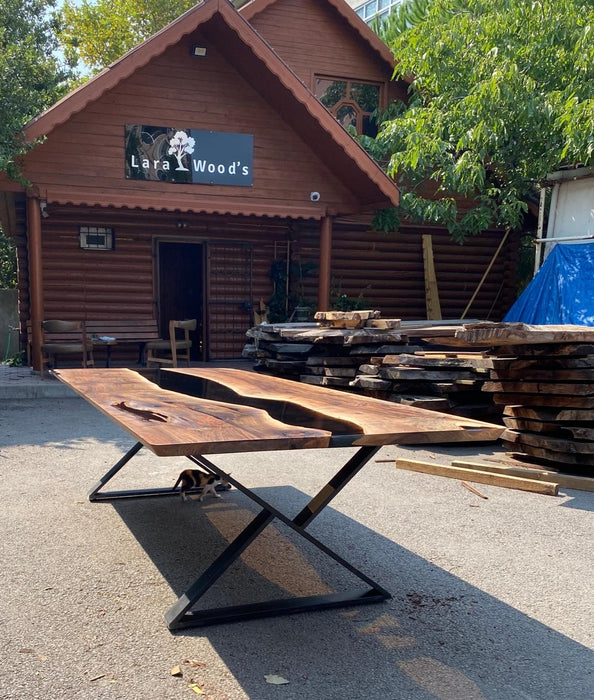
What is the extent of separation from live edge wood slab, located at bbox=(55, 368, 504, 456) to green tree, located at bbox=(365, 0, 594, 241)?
748 centimetres

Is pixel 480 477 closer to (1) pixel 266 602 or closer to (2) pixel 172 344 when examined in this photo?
(1) pixel 266 602

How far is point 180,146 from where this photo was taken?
11.0m

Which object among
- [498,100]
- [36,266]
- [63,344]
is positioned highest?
[498,100]

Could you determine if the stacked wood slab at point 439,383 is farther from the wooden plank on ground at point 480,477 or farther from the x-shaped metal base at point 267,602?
the x-shaped metal base at point 267,602

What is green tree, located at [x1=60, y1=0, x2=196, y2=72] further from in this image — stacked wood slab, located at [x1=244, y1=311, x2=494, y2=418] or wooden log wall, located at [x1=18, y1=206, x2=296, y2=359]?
stacked wood slab, located at [x1=244, y1=311, x2=494, y2=418]

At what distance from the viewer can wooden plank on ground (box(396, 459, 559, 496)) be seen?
5.33 metres

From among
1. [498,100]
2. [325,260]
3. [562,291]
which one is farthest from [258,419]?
[325,260]

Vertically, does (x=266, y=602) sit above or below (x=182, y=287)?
below

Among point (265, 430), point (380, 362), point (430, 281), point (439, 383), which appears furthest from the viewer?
point (430, 281)

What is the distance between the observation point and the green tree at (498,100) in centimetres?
1027

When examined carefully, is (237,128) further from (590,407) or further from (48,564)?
A: (48,564)

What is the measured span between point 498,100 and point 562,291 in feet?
10.1

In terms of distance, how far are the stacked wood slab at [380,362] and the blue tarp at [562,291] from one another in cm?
276

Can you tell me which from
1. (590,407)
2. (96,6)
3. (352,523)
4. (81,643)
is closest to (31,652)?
(81,643)
